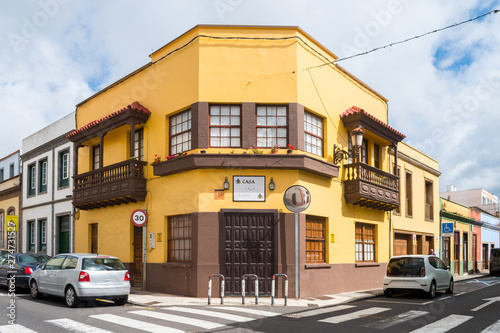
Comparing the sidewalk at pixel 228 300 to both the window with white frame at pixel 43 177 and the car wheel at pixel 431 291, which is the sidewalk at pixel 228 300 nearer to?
the car wheel at pixel 431 291

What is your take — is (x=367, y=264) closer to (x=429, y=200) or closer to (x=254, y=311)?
(x=254, y=311)

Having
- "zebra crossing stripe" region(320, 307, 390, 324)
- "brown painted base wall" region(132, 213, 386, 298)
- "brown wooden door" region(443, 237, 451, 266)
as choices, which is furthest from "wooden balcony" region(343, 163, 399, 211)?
"brown wooden door" region(443, 237, 451, 266)

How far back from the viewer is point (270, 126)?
1659 cm

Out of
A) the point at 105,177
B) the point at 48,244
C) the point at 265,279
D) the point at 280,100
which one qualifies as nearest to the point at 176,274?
the point at 265,279

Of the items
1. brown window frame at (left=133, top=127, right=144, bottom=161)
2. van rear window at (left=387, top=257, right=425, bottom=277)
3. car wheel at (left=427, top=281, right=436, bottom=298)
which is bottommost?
car wheel at (left=427, top=281, right=436, bottom=298)

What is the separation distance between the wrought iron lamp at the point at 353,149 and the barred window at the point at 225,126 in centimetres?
415

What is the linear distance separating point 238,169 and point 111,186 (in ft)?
18.8

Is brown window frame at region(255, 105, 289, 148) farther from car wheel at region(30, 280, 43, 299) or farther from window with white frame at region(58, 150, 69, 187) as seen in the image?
window with white frame at region(58, 150, 69, 187)

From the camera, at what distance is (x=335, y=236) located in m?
18.2

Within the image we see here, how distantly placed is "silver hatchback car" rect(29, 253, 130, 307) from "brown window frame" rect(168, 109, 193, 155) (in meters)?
4.91

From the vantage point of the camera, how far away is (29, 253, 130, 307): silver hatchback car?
512 inches

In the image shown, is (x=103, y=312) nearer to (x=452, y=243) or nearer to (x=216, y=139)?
(x=216, y=139)

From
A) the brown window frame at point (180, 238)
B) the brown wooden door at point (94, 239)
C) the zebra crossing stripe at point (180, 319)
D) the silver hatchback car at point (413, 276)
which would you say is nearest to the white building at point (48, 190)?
the brown wooden door at point (94, 239)

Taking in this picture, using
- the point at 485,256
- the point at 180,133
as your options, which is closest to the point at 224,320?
the point at 180,133
